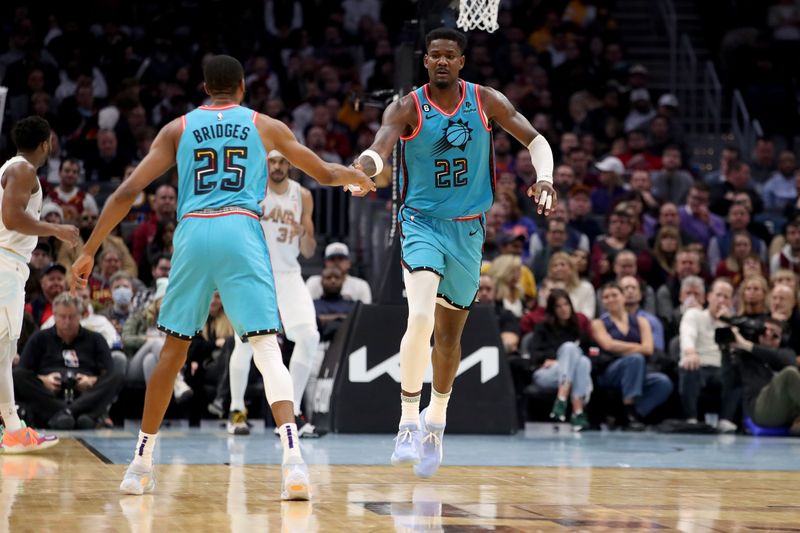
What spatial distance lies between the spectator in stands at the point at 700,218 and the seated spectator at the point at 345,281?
4367 mm

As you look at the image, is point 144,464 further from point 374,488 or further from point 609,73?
point 609,73

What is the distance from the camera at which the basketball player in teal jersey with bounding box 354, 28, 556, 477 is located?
7148mm

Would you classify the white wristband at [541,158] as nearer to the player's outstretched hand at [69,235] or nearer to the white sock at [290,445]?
the white sock at [290,445]

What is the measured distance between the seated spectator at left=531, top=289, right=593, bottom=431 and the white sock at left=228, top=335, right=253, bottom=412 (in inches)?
122

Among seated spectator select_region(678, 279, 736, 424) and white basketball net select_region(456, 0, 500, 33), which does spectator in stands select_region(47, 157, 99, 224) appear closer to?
white basketball net select_region(456, 0, 500, 33)

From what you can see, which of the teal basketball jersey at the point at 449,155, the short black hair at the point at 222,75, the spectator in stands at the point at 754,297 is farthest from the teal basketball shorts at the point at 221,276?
the spectator in stands at the point at 754,297

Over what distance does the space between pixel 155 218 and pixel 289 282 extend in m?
3.94

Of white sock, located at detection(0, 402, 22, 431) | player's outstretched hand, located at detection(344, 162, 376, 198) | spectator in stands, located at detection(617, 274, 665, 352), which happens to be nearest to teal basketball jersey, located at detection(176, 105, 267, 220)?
player's outstretched hand, located at detection(344, 162, 376, 198)

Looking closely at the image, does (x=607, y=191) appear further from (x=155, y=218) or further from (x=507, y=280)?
(x=155, y=218)

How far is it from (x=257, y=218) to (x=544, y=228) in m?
9.32

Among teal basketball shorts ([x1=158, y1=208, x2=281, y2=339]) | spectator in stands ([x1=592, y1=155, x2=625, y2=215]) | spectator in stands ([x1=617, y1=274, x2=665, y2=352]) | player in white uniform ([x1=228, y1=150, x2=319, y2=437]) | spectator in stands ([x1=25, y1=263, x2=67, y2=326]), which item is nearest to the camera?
teal basketball shorts ([x1=158, y1=208, x2=281, y2=339])

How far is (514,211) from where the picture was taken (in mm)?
14938

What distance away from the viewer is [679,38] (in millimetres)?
22016

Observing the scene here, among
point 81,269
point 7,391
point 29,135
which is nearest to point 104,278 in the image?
point 7,391
